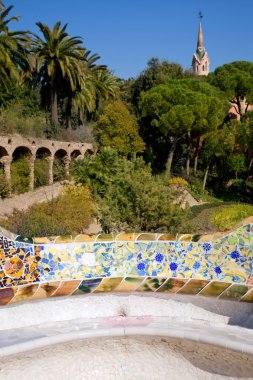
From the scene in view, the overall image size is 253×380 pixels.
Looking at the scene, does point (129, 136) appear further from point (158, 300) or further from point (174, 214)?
point (158, 300)

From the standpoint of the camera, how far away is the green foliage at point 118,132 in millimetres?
23750

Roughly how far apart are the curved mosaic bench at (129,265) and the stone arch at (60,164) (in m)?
14.6

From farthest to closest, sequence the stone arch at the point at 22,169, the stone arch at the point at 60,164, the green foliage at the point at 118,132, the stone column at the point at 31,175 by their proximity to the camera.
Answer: the green foliage at the point at 118,132
the stone arch at the point at 60,164
the stone column at the point at 31,175
the stone arch at the point at 22,169

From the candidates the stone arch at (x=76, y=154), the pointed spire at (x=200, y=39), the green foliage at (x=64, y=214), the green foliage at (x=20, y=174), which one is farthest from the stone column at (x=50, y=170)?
the pointed spire at (x=200, y=39)

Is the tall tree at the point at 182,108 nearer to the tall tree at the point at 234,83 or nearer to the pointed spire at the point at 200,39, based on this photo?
the tall tree at the point at 234,83

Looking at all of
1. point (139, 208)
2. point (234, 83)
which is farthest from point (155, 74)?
point (139, 208)

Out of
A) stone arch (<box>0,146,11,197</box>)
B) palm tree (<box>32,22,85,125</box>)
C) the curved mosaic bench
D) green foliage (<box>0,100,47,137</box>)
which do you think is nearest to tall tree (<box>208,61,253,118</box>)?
palm tree (<box>32,22,85,125</box>)

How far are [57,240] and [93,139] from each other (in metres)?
20.5

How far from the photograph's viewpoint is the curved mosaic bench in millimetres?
4527

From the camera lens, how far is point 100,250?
15.8 feet

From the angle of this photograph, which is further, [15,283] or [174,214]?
[174,214]

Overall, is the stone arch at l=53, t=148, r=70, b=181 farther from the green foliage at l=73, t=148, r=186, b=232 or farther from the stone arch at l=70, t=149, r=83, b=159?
the green foliage at l=73, t=148, r=186, b=232

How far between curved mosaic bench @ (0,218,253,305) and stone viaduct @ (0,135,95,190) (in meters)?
11.5

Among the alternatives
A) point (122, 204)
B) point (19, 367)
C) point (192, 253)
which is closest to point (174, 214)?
point (122, 204)
